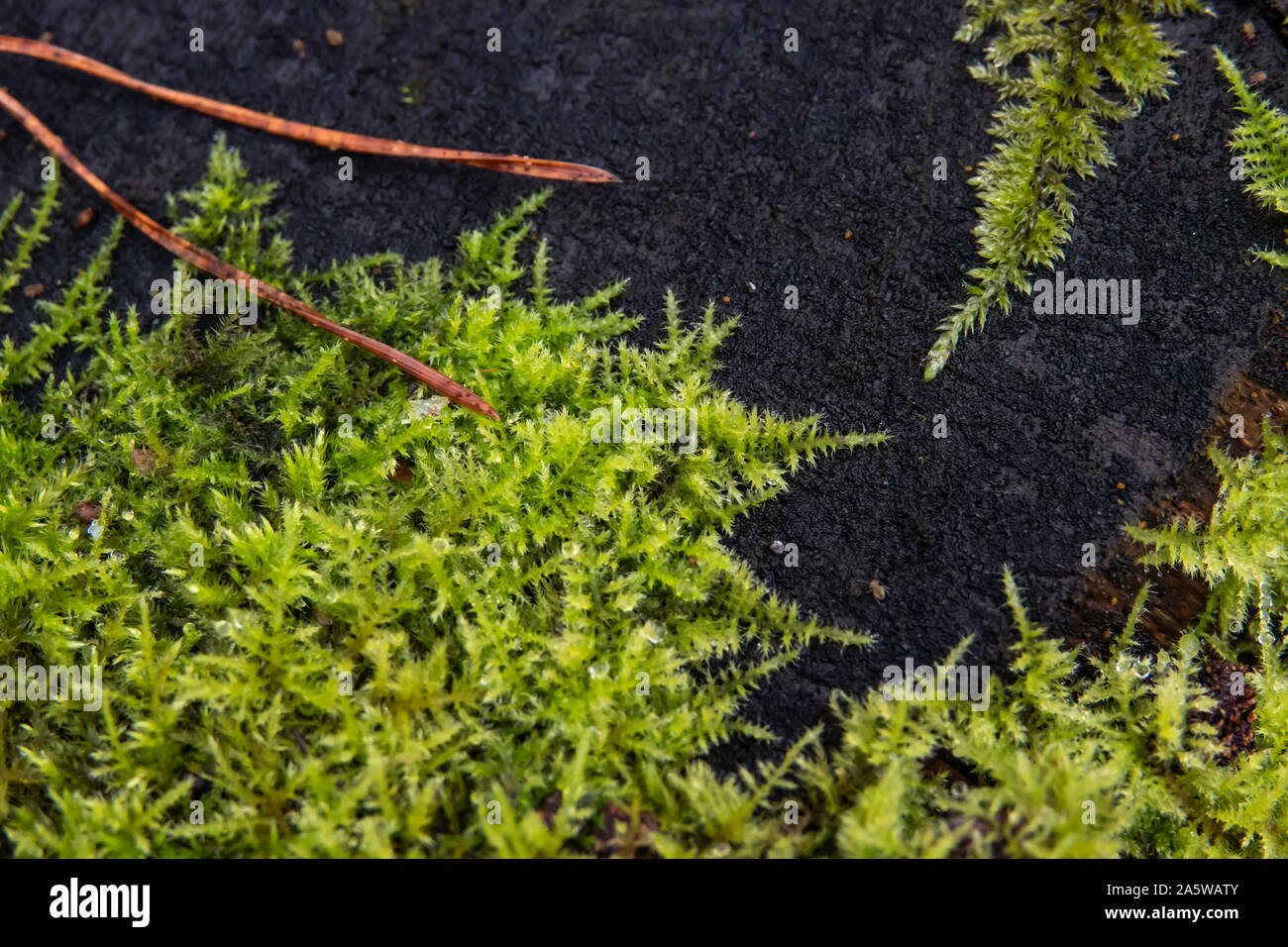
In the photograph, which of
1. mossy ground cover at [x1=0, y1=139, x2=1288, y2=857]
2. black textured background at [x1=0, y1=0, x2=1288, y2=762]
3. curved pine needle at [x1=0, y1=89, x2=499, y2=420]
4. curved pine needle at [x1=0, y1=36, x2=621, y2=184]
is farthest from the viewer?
curved pine needle at [x1=0, y1=36, x2=621, y2=184]

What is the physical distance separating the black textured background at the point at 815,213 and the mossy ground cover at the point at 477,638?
0.49ft

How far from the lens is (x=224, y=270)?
2600mm

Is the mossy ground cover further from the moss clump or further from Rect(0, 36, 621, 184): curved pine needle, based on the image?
Rect(0, 36, 621, 184): curved pine needle

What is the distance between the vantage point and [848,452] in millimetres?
2344

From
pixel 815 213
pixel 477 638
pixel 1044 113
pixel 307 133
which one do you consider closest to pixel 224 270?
pixel 307 133

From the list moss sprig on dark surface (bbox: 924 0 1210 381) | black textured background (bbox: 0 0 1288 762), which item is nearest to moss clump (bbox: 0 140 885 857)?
black textured background (bbox: 0 0 1288 762)

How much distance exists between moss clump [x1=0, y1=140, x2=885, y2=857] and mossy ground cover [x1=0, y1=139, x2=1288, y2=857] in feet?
0.03

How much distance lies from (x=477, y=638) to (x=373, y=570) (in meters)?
0.36

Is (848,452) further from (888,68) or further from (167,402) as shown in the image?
(167,402)

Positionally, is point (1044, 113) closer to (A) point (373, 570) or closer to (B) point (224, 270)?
Answer: (A) point (373, 570)

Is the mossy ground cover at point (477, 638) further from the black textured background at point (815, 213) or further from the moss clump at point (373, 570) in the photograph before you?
the black textured background at point (815, 213)

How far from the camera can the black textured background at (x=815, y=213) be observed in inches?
88.8

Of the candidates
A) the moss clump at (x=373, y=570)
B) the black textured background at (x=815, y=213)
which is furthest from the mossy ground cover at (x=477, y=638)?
the black textured background at (x=815, y=213)

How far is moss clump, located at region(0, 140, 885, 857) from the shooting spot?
6.55ft
